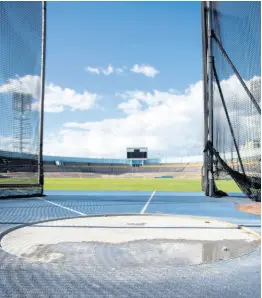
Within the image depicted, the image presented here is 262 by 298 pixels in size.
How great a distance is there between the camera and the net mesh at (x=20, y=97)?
38.5 feet

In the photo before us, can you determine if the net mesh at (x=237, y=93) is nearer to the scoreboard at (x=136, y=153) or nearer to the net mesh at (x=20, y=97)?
the net mesh at (x=20, y=97)

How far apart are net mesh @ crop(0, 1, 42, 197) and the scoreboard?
47303mm

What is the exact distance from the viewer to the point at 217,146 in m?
12.0

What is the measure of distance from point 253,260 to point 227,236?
1.47 meters

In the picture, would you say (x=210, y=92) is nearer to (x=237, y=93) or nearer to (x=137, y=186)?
(x=237, y=93)

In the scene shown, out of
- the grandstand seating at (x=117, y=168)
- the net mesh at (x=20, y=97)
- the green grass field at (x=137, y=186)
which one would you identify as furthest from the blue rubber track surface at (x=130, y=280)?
the grandstand seating at (x=117, y=168)

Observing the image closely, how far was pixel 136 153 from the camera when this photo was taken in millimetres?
61406

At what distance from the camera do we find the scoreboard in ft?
200

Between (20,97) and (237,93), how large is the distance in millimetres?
7277

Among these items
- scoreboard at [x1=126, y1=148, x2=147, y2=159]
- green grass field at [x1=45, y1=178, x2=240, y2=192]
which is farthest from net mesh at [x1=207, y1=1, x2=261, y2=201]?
scoreboard at [x1=126, y1=148, x2=147, y2=159]

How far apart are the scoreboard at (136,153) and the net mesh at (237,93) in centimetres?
4849

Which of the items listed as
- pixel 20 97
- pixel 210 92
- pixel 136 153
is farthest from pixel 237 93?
pixel 136 153

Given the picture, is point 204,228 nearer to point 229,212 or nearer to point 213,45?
point 229,212

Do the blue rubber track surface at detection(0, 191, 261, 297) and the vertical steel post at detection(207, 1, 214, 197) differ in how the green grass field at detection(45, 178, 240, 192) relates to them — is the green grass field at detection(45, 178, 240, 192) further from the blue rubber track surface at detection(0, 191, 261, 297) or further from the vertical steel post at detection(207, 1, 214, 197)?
the blue rubber track surface at detection(0, 191, 261, 297)
